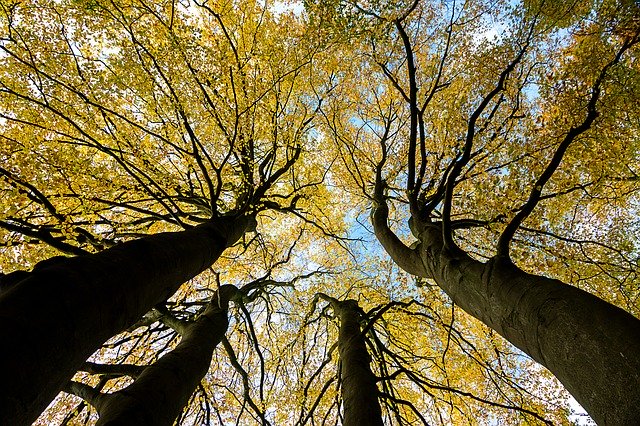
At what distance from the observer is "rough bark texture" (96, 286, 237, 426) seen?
267 cm

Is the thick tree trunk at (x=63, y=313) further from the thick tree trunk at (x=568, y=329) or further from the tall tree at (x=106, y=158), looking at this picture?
the thick tree trunk at (x=568, y=329)

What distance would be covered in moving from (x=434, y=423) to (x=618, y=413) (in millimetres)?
6617

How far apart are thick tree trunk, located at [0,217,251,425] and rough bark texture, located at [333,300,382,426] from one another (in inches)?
89.7

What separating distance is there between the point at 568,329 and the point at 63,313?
2792 millimetres

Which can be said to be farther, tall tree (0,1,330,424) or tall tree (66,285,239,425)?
tall tree (66,285,239,425)

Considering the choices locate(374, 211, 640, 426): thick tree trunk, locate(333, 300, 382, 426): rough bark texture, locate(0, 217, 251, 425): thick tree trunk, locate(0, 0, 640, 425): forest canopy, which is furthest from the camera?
locate(333, 300, 382, 426): rough bark texture

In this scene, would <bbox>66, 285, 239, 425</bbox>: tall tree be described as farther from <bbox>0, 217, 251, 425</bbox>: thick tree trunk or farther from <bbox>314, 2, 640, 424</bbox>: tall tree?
<bbox>314, 2, 640, 424</bbox>: tall tree

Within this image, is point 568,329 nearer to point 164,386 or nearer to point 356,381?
point 356,381

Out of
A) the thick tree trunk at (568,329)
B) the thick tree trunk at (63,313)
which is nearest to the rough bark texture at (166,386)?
the thick tree trunk at (63,313)

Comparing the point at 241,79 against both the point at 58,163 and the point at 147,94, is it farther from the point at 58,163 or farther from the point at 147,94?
the point at 58,163

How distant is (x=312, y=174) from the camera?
9.14 m

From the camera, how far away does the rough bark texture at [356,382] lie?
3.43 metres

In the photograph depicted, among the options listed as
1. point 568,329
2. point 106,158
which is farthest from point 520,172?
point 106,158

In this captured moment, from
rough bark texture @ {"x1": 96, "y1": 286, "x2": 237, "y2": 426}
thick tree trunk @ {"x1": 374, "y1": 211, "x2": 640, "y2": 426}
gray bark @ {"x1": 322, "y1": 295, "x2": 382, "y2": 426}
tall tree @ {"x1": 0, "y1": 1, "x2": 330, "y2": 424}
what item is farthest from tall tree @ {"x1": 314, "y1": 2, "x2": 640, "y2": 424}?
rough bark texture @ {"x1": 96, "y1": 286, "x2": 237, "y2": 426}
